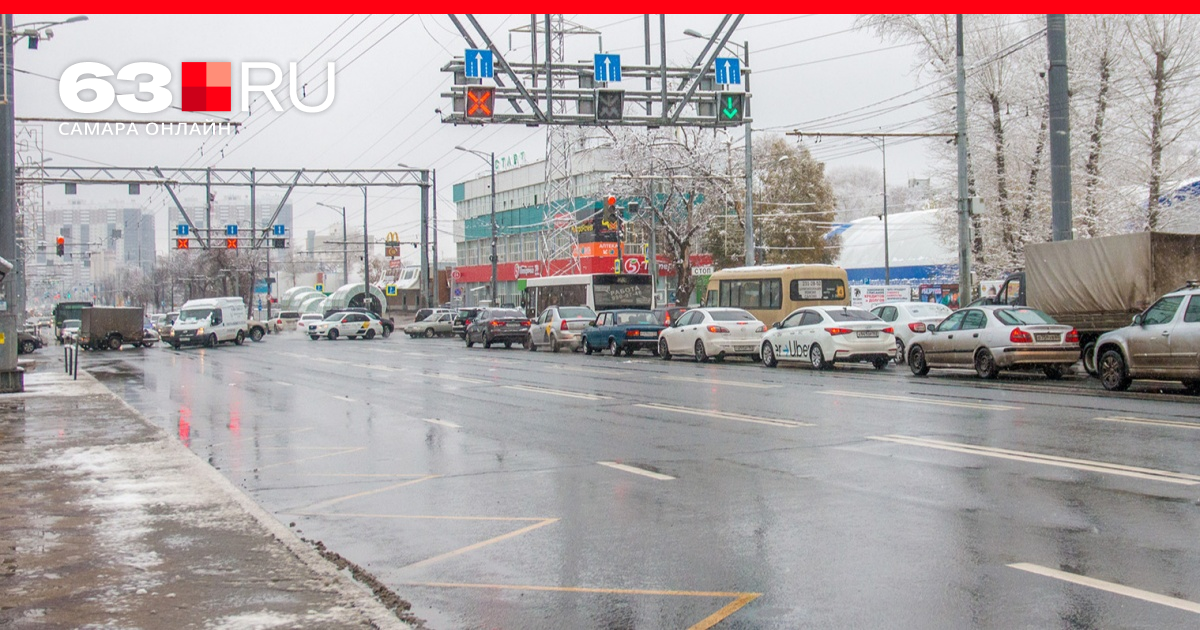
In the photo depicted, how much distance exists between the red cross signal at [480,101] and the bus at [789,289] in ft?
44.3

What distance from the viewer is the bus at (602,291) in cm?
4800

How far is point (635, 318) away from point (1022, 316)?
16.9 m

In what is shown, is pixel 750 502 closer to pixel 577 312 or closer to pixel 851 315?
pixel 851 315

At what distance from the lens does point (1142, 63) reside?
38719mm

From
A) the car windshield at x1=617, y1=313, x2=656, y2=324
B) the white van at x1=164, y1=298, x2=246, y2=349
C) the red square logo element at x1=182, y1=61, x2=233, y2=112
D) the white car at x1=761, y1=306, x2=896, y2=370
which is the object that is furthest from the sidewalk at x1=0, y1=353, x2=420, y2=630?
the white van at x1=164, y1=298, x2=246, y2=349

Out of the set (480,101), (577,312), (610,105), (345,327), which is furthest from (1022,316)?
(345,327)

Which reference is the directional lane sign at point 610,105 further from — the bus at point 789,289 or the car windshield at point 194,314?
the car windshield at point 194,314

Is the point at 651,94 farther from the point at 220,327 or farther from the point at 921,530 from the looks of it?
the point at 220,327

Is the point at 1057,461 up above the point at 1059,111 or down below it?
below

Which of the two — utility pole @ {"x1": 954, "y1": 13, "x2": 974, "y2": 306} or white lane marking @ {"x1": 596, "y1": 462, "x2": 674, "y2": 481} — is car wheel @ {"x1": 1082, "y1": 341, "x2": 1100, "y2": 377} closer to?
utility pole @ {"x1": 954, "y1": 13, "x2": 974, "y2": 306}

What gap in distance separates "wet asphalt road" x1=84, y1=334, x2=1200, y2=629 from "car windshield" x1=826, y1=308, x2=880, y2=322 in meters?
7.53

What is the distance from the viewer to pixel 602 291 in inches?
1892

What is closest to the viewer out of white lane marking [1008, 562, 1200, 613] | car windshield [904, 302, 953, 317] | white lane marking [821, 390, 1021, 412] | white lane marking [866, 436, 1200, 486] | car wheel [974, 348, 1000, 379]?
white lane marking [1008, 562, 1200, 613]

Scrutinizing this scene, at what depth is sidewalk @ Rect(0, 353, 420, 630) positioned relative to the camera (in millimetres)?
6047
